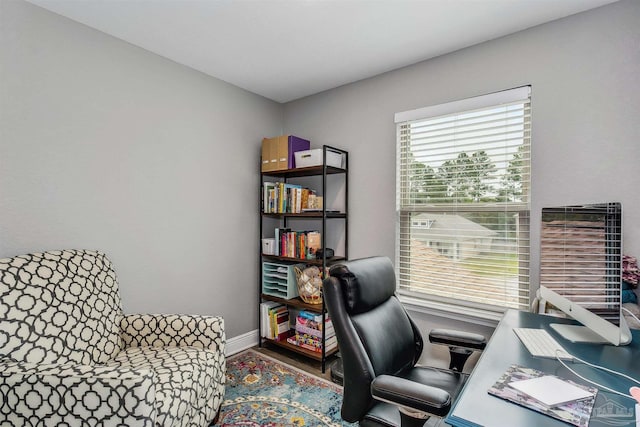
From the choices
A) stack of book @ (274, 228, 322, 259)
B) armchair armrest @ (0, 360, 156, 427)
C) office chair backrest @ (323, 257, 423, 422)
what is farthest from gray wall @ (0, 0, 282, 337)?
office chair backrest @ (323, 257, 423, 422)

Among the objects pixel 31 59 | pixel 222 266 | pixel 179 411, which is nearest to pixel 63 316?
pixel 179 411

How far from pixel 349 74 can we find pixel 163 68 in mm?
1495

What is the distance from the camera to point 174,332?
1.92 meters

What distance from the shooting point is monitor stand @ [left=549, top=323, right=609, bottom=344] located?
1.36 meters

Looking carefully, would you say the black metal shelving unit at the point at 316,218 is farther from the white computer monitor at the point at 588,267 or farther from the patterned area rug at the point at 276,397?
the white computer monitor at the point at 588,267

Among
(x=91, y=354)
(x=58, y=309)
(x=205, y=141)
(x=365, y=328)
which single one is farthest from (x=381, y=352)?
(x=205, y=141)

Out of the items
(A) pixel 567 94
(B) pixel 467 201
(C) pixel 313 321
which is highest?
(A) pixel 567 94

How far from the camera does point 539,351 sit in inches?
49.1

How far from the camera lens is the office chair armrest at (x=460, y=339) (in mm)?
1551

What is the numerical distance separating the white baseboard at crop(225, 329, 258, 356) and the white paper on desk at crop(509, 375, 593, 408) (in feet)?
7.86

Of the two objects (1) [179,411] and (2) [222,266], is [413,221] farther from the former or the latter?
(1) [179,411]

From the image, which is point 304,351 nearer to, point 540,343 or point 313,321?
point 313,321

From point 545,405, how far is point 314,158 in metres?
2.17

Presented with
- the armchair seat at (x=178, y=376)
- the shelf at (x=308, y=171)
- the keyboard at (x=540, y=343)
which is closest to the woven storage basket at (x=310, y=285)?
the shelf at (x=308, y=171)
